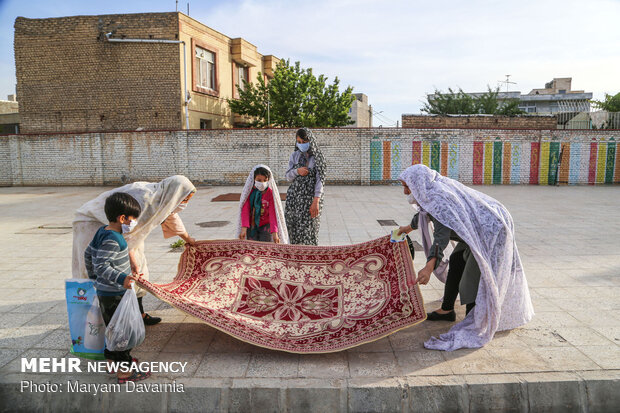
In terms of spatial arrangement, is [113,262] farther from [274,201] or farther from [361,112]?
[361,112]

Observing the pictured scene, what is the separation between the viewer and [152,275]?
5336 mm

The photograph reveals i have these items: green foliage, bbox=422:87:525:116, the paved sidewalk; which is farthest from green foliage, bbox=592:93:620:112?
the paved sidewalk

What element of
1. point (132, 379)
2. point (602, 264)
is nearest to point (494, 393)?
point (132, 379)

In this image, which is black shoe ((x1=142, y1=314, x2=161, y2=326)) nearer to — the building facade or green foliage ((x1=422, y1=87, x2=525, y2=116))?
the building facade

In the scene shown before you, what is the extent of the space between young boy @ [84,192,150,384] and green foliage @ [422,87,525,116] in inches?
1064

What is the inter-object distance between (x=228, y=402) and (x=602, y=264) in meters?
5.11

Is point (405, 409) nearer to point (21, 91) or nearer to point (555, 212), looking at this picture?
point (555, 212)

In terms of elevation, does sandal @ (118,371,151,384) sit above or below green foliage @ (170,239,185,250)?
below

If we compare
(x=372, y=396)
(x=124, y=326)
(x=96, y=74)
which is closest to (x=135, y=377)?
(x=124, y=326)

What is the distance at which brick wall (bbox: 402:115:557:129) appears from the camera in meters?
19.7

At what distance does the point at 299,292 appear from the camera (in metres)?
3.76

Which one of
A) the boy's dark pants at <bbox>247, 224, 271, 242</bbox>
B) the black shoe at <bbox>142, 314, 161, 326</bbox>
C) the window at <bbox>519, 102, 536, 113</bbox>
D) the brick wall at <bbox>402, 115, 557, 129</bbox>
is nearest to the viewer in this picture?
the black shoe at <bbox>142, 314, 161, 326</bbox>

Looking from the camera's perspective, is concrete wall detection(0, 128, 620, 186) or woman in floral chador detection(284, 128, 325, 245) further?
concrete wall detection(0, 128, 620, 186)

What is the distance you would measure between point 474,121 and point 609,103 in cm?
1414
